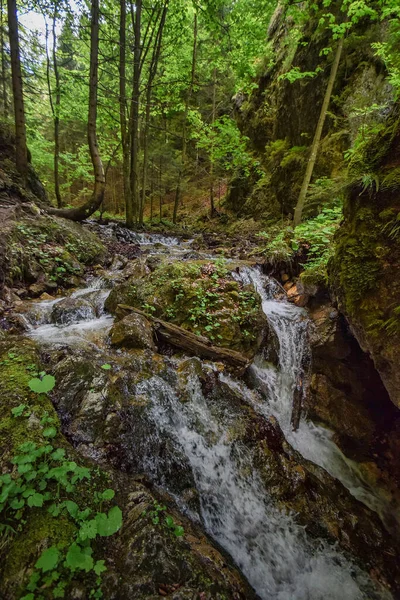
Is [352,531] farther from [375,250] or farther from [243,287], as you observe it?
[243,287]

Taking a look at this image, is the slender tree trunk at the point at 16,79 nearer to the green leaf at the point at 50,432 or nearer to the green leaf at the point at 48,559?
the green leaf at the point at 50,432

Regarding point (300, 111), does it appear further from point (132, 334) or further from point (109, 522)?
point (109, 522)

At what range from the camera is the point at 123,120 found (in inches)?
429

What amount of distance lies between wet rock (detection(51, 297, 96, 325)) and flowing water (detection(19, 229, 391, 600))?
0.09ft

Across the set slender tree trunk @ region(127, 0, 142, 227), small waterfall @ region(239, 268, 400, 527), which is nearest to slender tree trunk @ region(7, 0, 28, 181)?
slender tree trunk @ region(127, 0, 142, 227)

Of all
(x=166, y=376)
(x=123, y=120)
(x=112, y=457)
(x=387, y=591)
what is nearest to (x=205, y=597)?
(x=112, y=457)

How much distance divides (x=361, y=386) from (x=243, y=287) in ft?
9.47

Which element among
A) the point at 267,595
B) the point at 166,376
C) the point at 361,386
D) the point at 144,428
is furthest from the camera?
the point at 361,386

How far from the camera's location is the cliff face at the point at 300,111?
344 inches

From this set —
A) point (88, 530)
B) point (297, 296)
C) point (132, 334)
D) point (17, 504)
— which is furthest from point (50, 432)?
point (297, 296)

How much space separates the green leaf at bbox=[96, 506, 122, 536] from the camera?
1574 millimetres

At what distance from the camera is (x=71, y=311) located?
15.8 ft

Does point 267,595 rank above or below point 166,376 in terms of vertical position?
below

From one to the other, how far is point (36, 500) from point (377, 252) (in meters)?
4.05
